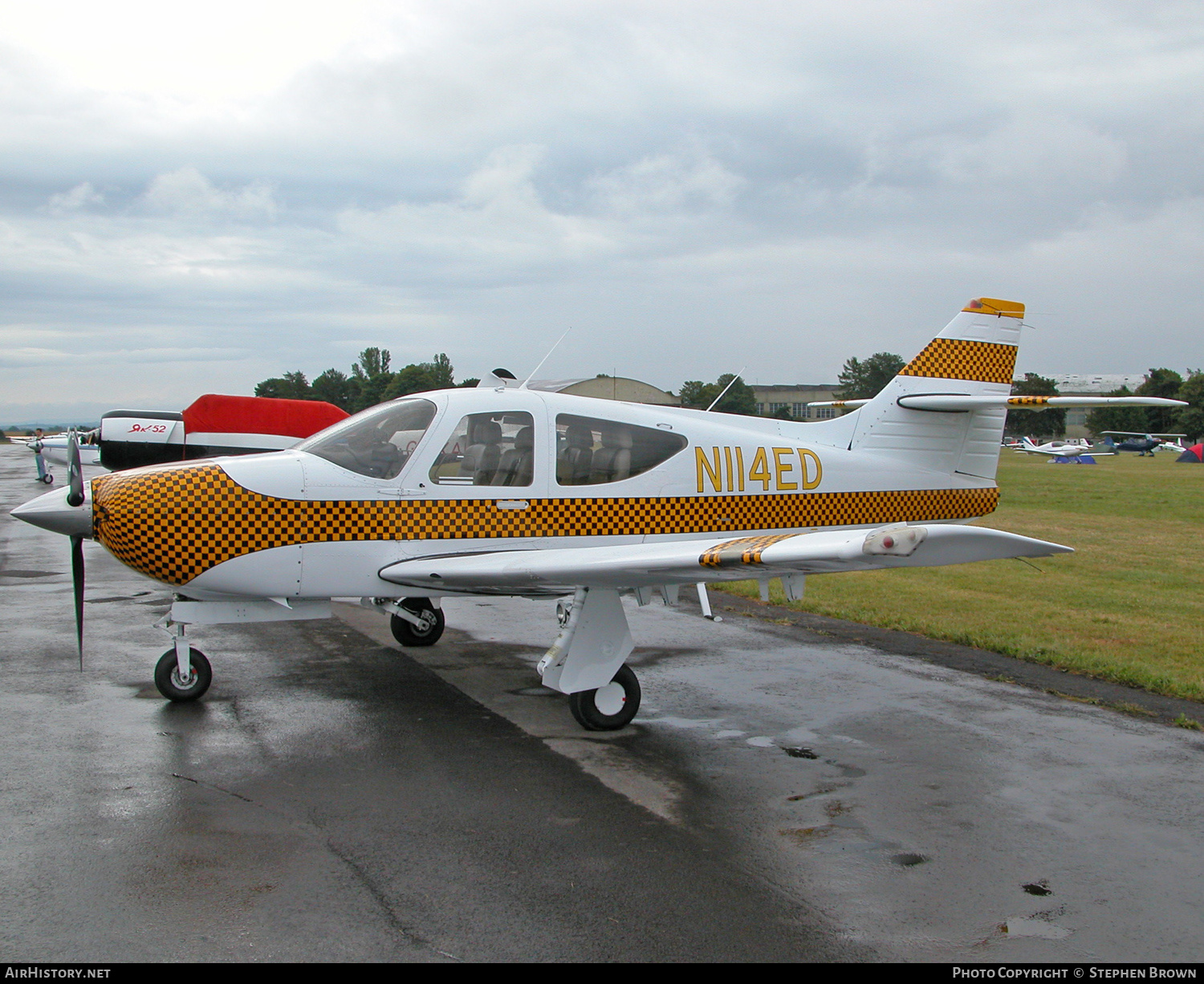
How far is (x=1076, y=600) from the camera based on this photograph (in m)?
11.4

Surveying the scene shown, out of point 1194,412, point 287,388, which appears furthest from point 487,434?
point 1194,412

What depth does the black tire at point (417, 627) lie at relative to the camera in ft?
29.1

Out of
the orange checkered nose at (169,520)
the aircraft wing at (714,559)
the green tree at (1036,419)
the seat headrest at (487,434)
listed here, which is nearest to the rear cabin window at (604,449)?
the seat headrest at (487,434)

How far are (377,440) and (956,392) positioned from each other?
18.1 feet

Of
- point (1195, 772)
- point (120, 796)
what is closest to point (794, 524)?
point (1195, 772)

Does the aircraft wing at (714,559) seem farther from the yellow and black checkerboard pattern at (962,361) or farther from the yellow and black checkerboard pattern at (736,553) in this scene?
the yellow and black checkerboard pattern at (962,361)

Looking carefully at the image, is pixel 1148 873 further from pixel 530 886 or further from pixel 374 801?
pixel 374 801

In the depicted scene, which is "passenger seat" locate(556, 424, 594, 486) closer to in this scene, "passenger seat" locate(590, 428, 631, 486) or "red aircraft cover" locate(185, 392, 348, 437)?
"passenger seat" locate(590, 428, 631, 486)

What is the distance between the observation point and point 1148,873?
416 cm

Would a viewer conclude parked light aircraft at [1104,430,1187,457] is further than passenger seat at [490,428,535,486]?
Yes

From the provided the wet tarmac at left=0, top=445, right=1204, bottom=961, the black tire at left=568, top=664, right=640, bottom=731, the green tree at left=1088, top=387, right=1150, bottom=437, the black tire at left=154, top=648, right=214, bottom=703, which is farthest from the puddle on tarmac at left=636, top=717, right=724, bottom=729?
the green tree at left=1088, top=387, right=1150, bottom=437

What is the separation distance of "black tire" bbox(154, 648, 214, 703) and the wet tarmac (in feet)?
0.37

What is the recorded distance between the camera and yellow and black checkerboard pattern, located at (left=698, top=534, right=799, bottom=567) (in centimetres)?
498

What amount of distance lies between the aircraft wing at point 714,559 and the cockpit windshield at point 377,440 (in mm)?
725
